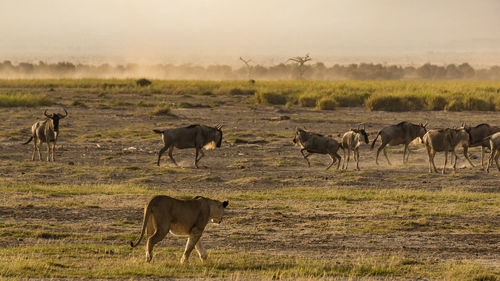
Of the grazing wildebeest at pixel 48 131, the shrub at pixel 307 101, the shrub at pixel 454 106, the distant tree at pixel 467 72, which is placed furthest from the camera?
the distant tree at pixel 467 72

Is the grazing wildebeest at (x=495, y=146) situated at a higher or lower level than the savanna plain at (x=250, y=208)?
higher

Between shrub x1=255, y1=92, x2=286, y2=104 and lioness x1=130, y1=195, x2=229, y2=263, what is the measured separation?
3325cm

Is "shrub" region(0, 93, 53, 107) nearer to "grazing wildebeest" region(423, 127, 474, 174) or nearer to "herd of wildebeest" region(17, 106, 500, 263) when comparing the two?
"herd of wildebeest" region(17, 106, 500, 263)

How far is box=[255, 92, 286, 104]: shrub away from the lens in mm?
43312

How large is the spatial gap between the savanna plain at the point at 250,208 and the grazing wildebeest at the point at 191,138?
23.2 inches

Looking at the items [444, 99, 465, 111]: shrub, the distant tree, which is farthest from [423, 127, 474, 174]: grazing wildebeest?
the distant tree

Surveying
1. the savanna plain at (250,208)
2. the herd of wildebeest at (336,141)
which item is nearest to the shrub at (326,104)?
the savanna plain at (250,208)

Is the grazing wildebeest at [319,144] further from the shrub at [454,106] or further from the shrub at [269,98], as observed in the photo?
the shrub at [269,98]

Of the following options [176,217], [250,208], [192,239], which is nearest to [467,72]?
[250,208]

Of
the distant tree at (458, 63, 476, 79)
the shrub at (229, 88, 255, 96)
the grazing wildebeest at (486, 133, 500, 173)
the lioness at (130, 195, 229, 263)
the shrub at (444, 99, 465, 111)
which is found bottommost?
the distant tree at (458, 63, 476, 79)

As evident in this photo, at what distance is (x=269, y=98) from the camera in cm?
4344

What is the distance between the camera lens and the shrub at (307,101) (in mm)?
42031

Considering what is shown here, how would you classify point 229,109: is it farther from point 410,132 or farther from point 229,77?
point 229,77

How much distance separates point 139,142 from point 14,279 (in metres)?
16.9
